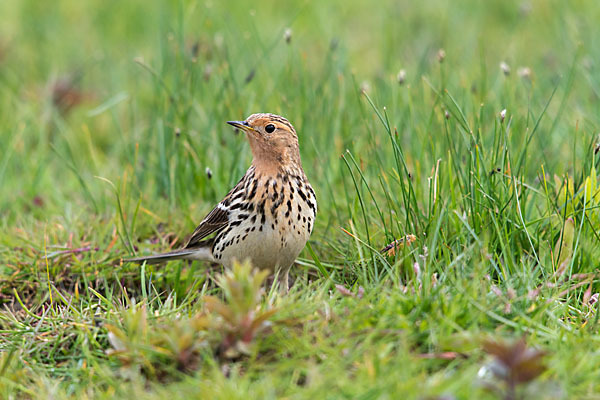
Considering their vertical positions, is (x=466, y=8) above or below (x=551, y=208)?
above

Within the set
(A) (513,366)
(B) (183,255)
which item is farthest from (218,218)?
(A) (513,366)

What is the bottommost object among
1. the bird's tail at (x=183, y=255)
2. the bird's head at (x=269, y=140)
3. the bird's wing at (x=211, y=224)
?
the bird's tail at (x=183, y=255)

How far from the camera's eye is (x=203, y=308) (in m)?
3.72

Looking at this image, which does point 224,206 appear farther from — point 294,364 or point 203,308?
point 294,364

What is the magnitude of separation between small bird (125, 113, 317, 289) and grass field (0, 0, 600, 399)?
237mm

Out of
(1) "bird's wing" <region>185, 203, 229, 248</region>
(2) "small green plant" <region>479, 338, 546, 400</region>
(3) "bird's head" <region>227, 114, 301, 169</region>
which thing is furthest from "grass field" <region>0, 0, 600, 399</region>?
(3) "bird's head" <region>227, 114, 301, 169</region>

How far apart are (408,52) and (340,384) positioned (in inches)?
233

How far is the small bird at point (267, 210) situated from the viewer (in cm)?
438

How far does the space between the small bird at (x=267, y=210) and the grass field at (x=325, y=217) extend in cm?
24

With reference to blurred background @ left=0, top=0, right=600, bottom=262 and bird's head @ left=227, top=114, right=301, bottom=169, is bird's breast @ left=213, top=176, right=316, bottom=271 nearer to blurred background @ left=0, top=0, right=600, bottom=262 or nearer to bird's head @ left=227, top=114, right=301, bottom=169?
bird's head @ left=227, top=114, right=301, bottom=169

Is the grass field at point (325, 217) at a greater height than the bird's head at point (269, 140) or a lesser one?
lesser

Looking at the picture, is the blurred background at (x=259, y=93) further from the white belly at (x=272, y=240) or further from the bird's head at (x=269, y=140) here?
the white belly at (x=272, y=240)

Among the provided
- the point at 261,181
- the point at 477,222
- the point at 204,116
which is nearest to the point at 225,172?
the point at 204,116

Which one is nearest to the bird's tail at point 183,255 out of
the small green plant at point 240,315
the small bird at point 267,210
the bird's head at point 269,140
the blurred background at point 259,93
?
the small bird at point 267,210
